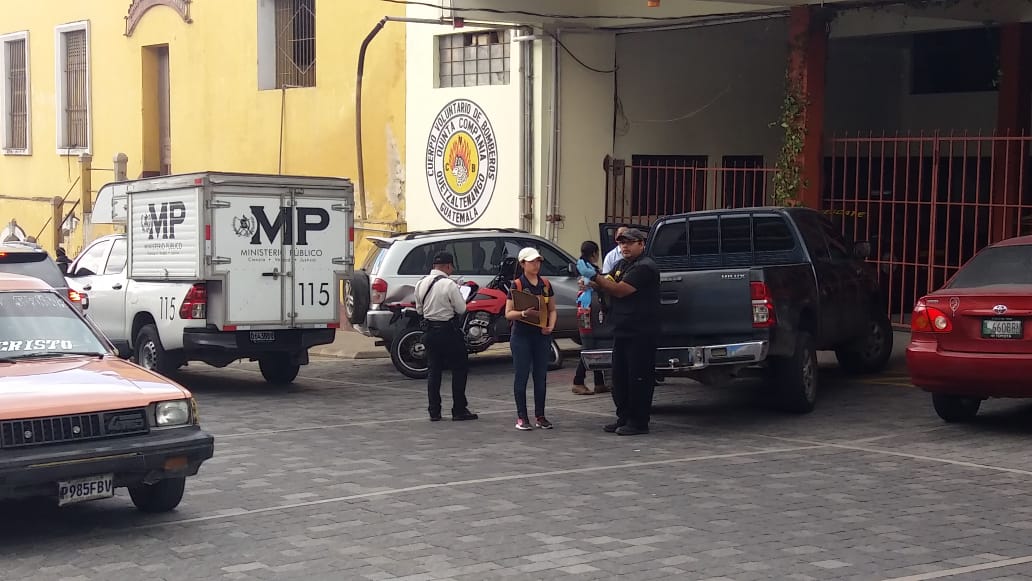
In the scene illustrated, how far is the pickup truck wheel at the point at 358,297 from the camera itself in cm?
1606

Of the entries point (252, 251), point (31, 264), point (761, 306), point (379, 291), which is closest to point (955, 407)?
point (761, 306)

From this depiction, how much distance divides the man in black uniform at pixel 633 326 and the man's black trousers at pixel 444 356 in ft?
5.21

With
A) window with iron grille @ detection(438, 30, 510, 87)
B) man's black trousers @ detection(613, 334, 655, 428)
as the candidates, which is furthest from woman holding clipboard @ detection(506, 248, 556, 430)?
window with iron grille @ detection(438, 30, 510, 87)

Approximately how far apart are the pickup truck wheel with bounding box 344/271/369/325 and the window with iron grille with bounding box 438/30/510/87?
221 inches

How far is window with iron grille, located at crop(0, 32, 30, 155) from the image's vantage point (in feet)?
A: 105

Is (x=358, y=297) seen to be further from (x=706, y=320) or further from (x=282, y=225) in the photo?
(x=706, y=320)

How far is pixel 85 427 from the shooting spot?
25.0 ft

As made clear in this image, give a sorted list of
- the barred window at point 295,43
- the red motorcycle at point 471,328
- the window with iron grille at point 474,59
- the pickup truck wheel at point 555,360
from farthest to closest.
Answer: the barred window at point 295,43 < the window with iron grille at point 474,59 < the pickup truck wheel at point 555,360 < the red motorcycle at point 471,328

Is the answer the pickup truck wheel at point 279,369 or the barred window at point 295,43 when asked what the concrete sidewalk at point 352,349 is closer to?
the pickup truck wheel at point 279,369

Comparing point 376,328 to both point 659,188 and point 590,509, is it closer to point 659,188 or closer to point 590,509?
point 659,188

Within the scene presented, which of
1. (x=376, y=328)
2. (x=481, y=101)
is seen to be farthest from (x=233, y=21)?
(x=376, y=328)

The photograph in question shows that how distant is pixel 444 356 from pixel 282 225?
10.8 ft

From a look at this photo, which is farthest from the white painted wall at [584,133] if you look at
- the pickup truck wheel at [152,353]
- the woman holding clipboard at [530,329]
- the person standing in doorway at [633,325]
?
the person standing in doorway at [633,325]

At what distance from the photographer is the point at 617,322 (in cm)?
1147
